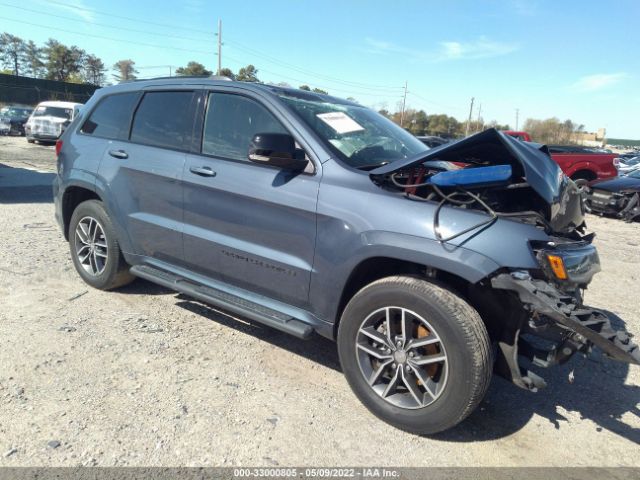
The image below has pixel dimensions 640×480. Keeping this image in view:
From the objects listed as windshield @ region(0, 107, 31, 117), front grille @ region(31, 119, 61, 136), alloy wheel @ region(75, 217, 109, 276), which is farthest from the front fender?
windshield @ region(0, 107, 31, 117)

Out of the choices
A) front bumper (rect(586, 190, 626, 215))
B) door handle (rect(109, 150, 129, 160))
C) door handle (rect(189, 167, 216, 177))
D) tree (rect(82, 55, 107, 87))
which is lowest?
front bumper (rect(586, 190, 626, 215))

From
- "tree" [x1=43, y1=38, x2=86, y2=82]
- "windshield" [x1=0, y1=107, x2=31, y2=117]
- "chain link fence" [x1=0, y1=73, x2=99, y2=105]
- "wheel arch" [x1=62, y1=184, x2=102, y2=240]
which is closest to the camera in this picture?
"wheel arch" [x1=62, y1=184, x2=102, y2=240]

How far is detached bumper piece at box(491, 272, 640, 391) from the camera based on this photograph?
7.71ft

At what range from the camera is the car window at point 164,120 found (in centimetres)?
387

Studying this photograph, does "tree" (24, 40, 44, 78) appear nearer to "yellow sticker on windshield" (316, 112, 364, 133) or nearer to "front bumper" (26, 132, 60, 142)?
"front bumper" (26, 132, 60, 142)

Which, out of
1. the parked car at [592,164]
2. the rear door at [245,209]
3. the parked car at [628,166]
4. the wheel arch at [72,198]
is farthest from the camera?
the parked car at [628,166]

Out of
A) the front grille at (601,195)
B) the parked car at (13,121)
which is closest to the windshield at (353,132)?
the front grille at (601,195)

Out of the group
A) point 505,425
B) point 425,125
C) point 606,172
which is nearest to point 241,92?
point 505,425

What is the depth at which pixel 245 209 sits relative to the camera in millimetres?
3361

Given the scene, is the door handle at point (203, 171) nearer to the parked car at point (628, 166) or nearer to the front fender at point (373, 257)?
the front fender at point (373, 257)

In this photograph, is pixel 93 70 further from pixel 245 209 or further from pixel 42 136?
pixel 245 209

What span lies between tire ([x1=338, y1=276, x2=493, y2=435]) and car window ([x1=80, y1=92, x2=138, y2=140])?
281cm

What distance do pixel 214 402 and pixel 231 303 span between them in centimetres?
72

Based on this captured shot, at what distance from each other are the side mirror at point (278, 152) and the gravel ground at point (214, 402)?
4.83ft
